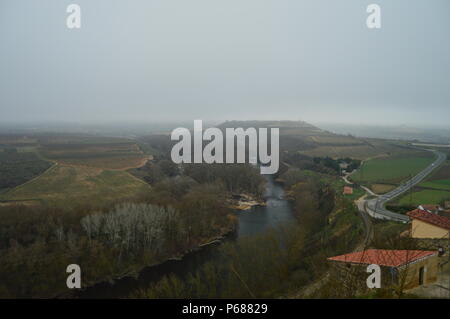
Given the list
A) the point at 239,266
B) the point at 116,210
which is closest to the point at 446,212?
the point at 239,266

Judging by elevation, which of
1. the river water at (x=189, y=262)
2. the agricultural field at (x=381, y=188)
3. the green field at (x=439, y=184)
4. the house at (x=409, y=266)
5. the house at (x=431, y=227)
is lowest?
the river water at (x=189, y=262)

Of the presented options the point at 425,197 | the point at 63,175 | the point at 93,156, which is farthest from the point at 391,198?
the point at 93,156

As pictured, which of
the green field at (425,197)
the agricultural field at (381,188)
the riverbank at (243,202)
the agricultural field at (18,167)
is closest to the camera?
the green field at (425,197)

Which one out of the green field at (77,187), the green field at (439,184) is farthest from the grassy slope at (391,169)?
the green field at (77,187)

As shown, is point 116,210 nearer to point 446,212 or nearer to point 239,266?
point 239,266

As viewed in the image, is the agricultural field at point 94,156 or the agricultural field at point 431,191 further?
the agricultural field at point 94,156

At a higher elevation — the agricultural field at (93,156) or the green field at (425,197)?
the agricultural field at (93,156)

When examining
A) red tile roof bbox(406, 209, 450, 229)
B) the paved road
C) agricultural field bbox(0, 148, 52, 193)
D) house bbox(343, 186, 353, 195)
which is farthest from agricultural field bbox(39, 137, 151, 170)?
red tile roof bbox(406, 209, 450, 229)

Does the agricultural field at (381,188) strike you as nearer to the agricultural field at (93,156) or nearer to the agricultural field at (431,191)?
the agricultural field at (431,191)
